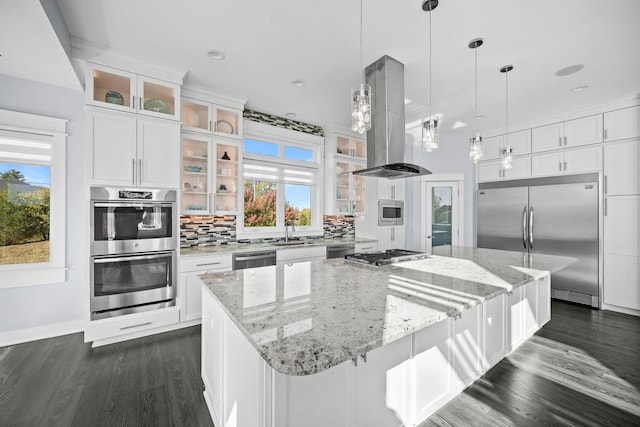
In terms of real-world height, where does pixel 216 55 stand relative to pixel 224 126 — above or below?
above

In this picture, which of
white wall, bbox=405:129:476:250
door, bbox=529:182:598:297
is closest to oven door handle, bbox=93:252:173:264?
white wall, bbox=405:129:476:250

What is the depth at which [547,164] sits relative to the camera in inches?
169

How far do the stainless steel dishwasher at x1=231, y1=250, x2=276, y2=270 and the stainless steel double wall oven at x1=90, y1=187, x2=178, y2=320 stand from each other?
67 cm

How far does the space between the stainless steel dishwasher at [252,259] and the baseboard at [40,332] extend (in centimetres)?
177

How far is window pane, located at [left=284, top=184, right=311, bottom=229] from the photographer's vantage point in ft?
15.0

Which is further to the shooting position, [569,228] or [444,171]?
[444,171]

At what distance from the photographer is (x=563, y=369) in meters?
2.31

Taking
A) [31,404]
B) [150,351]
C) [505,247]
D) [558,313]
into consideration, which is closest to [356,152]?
[505,247]

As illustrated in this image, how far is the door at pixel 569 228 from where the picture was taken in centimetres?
389

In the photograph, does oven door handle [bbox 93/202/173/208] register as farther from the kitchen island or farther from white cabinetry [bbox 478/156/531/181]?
white cabinetry [bbox 478/156/531/181]

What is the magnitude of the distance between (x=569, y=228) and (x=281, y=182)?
4430 mm

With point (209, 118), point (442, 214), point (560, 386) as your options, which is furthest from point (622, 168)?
point (209, 118)

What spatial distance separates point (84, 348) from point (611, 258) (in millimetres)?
6476

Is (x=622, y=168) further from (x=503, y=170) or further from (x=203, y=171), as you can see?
(x=203, y=171)
